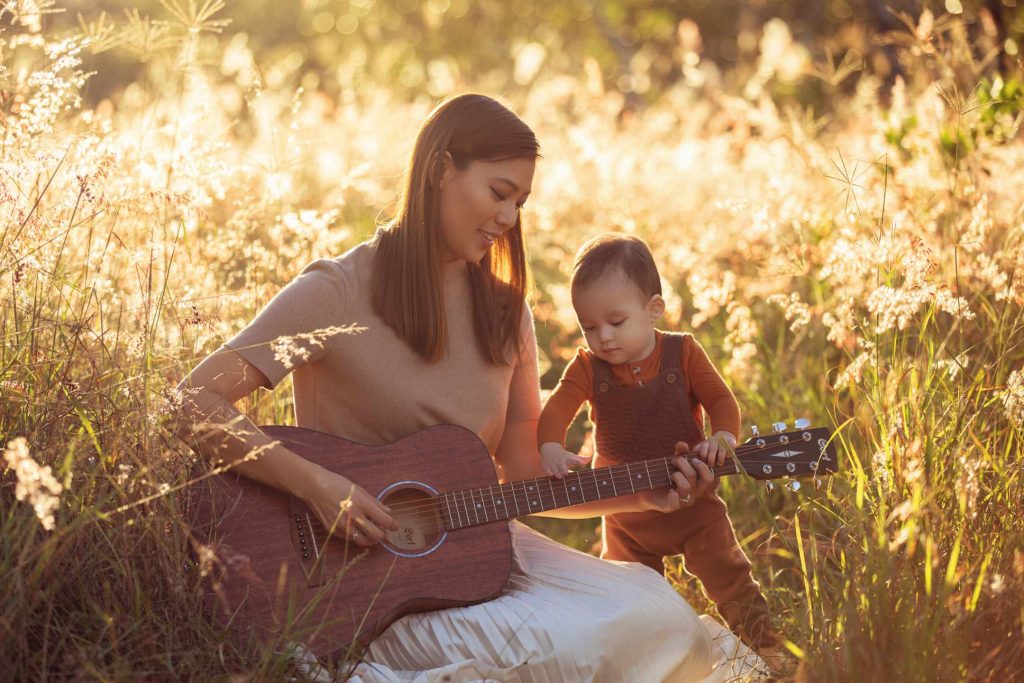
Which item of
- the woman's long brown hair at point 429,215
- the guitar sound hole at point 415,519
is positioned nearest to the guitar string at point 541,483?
the guitar sound hole at point 415,519

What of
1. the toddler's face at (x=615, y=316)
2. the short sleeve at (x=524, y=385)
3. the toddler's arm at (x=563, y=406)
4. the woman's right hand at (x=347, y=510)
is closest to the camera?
the woman's right hand at (x=347, y=510)

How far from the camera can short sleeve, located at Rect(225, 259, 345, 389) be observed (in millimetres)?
2924

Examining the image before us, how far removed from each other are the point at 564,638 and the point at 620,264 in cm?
114

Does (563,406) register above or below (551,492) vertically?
above

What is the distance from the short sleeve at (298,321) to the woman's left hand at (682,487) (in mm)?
1071

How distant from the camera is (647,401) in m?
3.28

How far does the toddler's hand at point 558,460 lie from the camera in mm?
3070

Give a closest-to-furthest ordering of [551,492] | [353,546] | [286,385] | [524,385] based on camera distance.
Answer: [353,546] < [551,492] < [524,385] < [286,385]

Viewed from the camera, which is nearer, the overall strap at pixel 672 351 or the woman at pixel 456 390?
the woman at pixel 456 390

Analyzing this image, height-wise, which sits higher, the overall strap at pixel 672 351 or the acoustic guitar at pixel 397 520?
the overall strap at pixel 672 351

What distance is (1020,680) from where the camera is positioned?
2.34 meters

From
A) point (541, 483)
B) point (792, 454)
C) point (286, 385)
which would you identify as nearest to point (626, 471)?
point (541, 483)

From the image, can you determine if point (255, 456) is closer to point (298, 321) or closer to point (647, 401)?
point (298, 321)

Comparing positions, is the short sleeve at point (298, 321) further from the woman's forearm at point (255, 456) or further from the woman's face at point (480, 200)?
the woman's face at point (480, 200)
